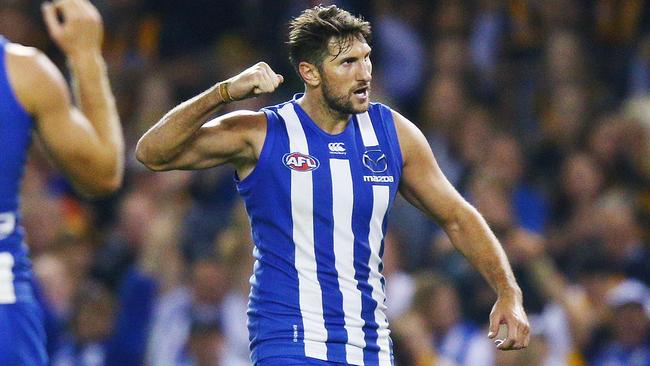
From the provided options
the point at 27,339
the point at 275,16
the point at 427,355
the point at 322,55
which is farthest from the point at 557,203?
the point at 27,339

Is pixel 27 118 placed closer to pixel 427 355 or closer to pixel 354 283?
pixel 354 283

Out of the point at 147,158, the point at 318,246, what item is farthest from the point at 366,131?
the point at 147,158

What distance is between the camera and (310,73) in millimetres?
6125

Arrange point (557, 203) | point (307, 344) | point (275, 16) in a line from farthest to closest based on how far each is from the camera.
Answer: point (275, 16) → point (557, 203) → point (307, 344)

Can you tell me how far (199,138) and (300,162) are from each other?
1.37ft

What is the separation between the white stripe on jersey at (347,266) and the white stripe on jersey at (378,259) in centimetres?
10

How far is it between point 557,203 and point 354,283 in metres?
5.24

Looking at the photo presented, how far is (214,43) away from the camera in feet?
41.6

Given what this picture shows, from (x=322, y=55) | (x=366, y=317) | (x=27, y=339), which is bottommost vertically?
(x=366, y=317)

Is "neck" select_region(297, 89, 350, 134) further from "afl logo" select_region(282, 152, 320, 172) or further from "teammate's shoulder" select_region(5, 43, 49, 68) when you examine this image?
"teammate's shoulder" select_region(5, 43, 49, 68)

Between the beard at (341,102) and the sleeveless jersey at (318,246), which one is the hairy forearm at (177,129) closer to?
the sleeveless jersey at (318,246)

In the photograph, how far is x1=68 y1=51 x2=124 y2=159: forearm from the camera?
438cm

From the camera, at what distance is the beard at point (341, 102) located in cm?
598

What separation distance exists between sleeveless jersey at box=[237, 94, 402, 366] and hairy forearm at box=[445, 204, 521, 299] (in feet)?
1.17
